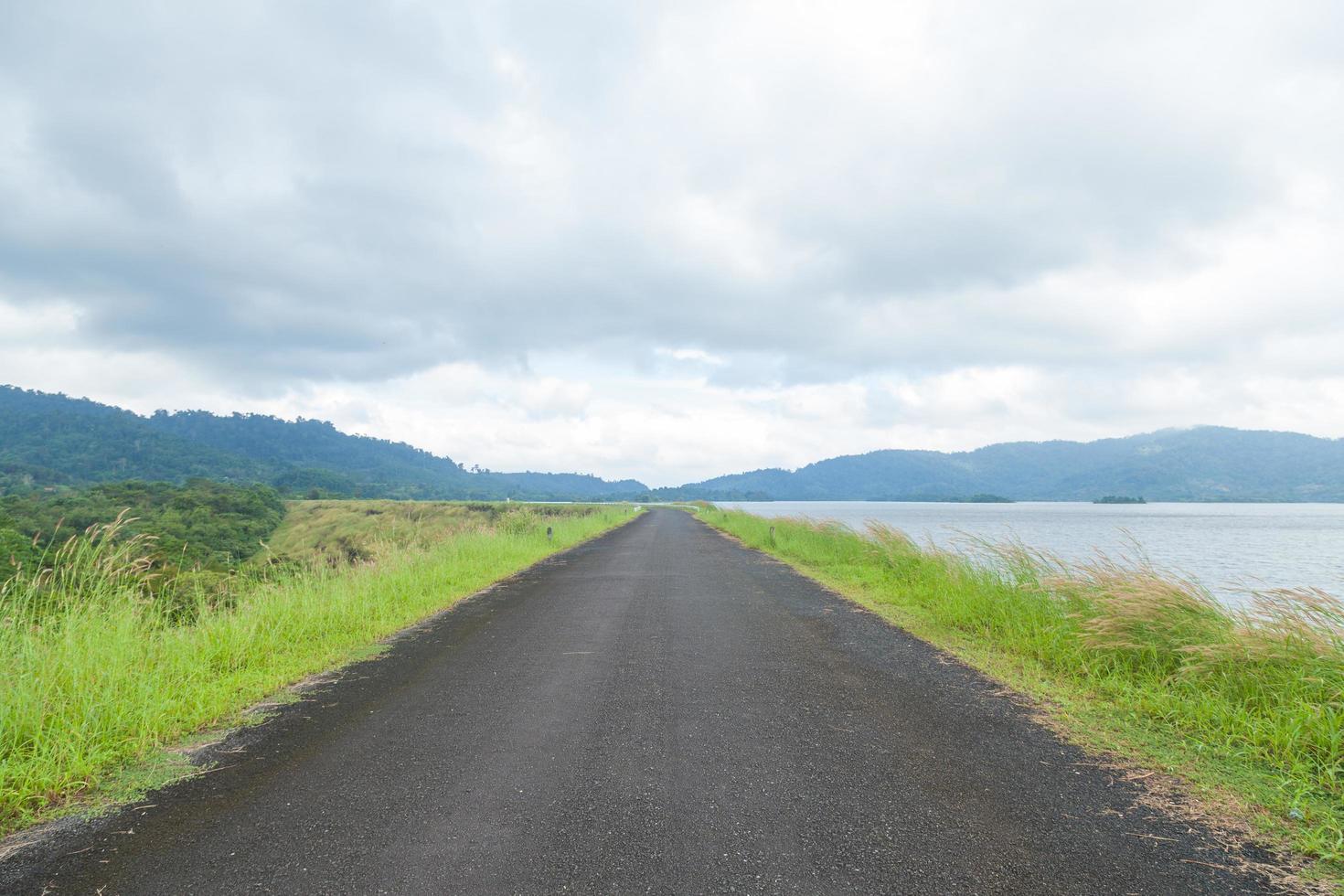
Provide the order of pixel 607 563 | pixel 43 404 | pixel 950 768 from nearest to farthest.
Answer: pixel 950 768 → pixel 607 563 → pixel 43 404

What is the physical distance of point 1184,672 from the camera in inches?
217

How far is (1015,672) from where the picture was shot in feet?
21.6

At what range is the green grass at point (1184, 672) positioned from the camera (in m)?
3.84

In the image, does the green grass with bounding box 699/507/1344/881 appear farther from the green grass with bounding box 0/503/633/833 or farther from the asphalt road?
the green grass with bounding box 0/503/633/833

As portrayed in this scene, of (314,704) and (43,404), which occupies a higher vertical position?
(43,404)

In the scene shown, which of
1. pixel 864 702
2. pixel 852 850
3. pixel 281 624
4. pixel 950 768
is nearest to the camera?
pixel 852 850

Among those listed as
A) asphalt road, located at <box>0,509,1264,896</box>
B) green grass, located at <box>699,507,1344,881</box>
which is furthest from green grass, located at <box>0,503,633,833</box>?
green grass, located at <box>699,507,1344,881</box>

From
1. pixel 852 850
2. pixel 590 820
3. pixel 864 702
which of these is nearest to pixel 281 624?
pixel 590 820

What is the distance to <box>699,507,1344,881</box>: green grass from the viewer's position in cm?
384

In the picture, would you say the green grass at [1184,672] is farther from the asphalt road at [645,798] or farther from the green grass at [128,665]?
the green grass at [128,665]

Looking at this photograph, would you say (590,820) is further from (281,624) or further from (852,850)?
(281,624)

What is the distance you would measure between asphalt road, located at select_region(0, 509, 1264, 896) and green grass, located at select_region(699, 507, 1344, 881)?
0.56 metres

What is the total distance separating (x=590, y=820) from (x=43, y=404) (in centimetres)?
26378

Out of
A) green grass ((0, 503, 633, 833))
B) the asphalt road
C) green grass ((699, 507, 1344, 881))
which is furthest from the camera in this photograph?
green grass ((0, 503, 633, 833))
